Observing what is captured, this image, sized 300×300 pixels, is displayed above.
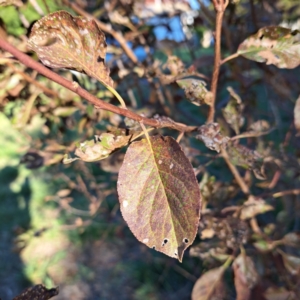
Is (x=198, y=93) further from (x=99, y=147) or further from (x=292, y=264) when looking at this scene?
(x=292, y=264)

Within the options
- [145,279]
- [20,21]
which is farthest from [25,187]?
[20,21]

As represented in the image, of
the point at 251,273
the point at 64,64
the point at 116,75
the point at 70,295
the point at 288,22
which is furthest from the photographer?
the point at 70,295

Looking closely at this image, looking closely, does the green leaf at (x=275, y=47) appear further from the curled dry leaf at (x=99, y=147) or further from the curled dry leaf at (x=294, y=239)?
the curled dry leaf at (x=294, y=239)

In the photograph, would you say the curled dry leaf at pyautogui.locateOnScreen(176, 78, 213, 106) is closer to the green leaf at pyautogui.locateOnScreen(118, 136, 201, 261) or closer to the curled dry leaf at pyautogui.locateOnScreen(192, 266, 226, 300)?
the green leaf at pyautogui.locateOnScreen(118, 136, 201, 261)

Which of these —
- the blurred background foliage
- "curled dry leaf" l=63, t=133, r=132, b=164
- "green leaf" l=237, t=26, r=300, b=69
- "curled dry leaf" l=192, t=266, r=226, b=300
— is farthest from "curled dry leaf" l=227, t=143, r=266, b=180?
"curled dry leaf" l=192, t=266, r=226, b=300

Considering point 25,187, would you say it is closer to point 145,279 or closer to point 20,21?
point 145,279
